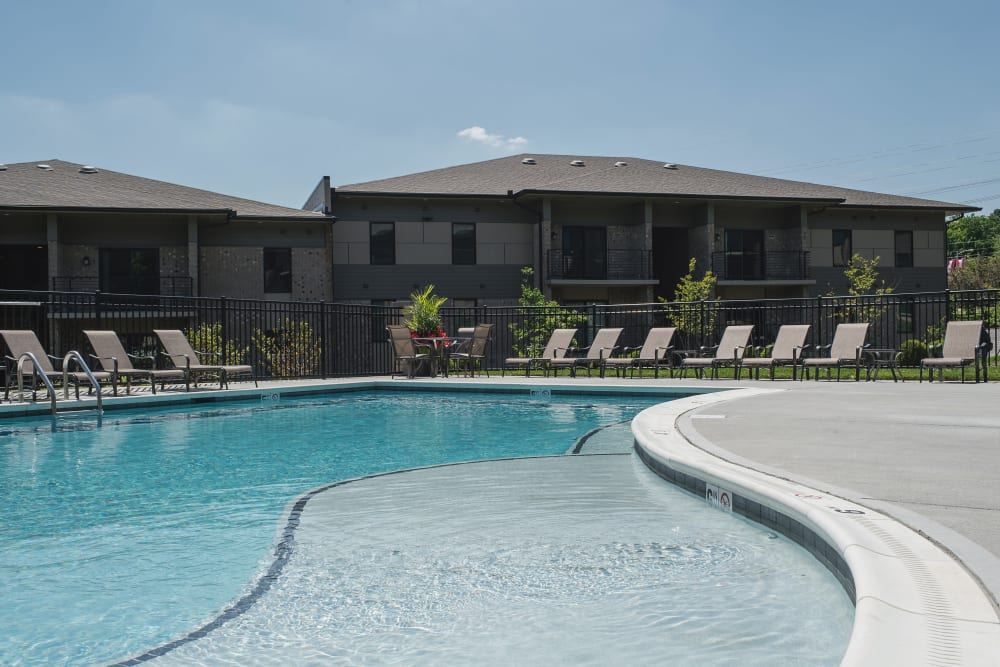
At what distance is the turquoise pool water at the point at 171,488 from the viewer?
319cm

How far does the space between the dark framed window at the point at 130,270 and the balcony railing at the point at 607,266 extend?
40.4 feet

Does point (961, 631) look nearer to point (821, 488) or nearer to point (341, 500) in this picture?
point (821, 488)

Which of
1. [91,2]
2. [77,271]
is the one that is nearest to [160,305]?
[77,271]

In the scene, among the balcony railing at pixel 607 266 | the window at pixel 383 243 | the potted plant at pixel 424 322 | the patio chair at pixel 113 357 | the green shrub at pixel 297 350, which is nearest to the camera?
the patio chair at pixel 113 357

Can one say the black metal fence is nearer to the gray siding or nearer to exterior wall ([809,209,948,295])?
the gray siding

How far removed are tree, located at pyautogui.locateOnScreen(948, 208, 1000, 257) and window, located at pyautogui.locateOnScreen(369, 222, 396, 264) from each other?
80511mm

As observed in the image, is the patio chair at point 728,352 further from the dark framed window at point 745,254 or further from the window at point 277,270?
the window at point 277,270

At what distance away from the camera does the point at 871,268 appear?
27359 millimetres

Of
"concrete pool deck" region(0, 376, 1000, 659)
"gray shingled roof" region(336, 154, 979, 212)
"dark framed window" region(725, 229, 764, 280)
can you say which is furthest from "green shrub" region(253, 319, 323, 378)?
"dark framed window" region(725, 229, 764, 280)

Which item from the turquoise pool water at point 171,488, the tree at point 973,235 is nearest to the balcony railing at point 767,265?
the turquoise pool water at point 171,488

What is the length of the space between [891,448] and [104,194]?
23526 millimetres

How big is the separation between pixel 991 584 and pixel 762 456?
2.63 m

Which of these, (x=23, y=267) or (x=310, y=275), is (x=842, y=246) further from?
(x=23, y=267)

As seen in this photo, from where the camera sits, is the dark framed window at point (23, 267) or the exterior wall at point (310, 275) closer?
the dark framed window at point (23, 267)
